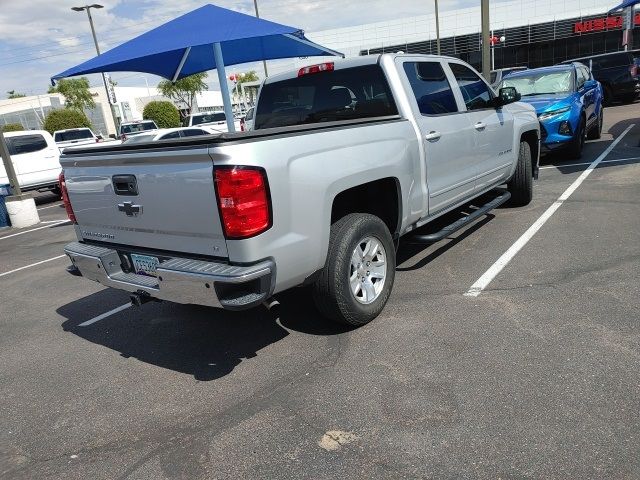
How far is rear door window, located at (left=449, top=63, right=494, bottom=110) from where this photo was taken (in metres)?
5.31

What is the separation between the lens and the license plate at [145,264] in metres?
3.45

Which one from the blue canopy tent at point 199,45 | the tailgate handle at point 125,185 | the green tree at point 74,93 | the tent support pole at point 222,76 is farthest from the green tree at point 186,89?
the tailgate handle at point 125,185

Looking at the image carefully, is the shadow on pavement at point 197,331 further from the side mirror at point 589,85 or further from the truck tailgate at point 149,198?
the side mirror at point 589,85

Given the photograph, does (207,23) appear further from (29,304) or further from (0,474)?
(0,474)

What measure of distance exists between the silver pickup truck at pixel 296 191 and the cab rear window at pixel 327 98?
1cm

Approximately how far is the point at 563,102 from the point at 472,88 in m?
4.84

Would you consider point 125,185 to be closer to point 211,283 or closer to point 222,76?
point 211,283

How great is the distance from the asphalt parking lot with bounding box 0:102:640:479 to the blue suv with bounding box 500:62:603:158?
4407 millimetres

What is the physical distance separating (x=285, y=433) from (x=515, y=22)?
43098 millimetres

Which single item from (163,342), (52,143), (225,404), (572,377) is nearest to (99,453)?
(225,404)

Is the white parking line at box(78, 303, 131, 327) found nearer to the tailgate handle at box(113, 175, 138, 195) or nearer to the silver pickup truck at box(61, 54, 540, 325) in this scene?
the silver pickup truck at box(61, 54, 540, 325)

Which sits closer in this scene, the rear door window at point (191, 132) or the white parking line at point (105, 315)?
the white parking line at point (105, 315)

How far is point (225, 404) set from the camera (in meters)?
3.14

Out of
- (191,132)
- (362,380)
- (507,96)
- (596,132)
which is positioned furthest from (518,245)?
(191,132)
